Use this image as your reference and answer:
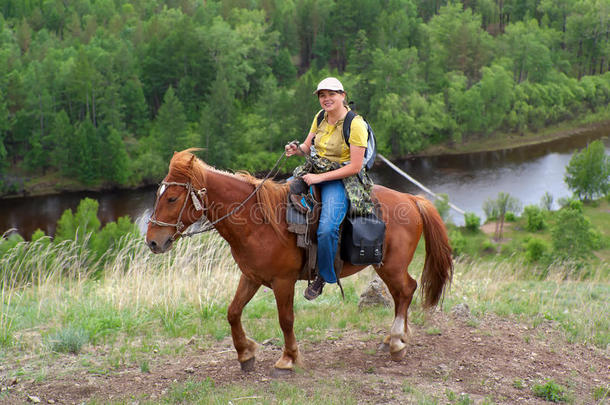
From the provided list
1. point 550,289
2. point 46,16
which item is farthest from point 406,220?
point 46,16

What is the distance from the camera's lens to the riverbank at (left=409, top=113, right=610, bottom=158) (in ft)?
211

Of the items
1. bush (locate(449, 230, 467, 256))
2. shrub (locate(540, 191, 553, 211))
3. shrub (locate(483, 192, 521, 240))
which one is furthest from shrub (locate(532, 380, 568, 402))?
shrub (locate(540, 191, 553, 211))

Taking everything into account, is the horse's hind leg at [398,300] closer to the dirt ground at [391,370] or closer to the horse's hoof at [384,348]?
the horse's hoof at [384,348]

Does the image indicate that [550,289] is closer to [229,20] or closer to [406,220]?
[406,220]

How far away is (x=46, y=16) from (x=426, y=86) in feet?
164

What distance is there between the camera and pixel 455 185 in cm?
5100

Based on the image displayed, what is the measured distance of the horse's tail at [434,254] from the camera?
23.8ft

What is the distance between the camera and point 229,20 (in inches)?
3127

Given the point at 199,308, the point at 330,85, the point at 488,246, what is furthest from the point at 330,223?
the point at 488,246

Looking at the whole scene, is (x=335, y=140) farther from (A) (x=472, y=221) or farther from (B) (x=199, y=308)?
(A) (x=472, y=221)

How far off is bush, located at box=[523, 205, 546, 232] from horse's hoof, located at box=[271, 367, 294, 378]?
41036 millimetres

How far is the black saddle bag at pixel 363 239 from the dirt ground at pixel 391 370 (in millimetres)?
1220

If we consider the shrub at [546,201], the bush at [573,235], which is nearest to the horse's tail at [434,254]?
the bush at [573,235]

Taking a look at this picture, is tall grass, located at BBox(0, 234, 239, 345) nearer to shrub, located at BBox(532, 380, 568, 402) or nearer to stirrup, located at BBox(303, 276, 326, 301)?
stirrup, located at BBox(303, 276, 326, 301)
